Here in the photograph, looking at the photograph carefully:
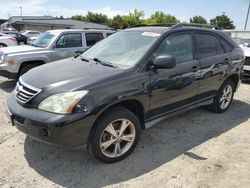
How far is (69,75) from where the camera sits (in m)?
3.55

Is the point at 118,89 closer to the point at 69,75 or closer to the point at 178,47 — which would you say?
the point at 69,75

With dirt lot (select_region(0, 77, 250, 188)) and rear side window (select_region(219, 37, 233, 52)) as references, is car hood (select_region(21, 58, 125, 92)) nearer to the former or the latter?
dirt lot (select_region(0, 77, 250, 188))

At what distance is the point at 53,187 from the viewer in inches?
121

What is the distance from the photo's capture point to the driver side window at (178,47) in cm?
412

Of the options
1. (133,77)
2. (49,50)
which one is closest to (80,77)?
(133,77)

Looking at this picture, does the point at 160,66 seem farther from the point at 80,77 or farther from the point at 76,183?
the point at 76,183

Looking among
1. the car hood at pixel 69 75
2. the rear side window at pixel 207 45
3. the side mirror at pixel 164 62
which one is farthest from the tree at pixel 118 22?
the side mirror at pixel 164 62

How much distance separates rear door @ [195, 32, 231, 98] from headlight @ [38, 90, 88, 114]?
2.44 m

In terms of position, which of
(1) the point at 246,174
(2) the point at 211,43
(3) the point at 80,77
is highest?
(2) the point at 211,43

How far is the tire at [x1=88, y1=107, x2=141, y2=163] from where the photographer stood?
131 inches

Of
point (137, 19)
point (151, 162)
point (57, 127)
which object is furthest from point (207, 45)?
point (137, 19)

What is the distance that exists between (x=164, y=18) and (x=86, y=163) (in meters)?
77.7

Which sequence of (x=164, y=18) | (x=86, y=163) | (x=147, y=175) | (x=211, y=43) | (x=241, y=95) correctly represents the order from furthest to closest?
(x=164, y=18) < (x=241, y=95) < (x=211, y=43) < (x=86, y=163) < (x=147, y=175)

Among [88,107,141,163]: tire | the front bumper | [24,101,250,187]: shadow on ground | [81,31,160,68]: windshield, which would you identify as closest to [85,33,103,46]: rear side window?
[81,31,160,68]: windshield
